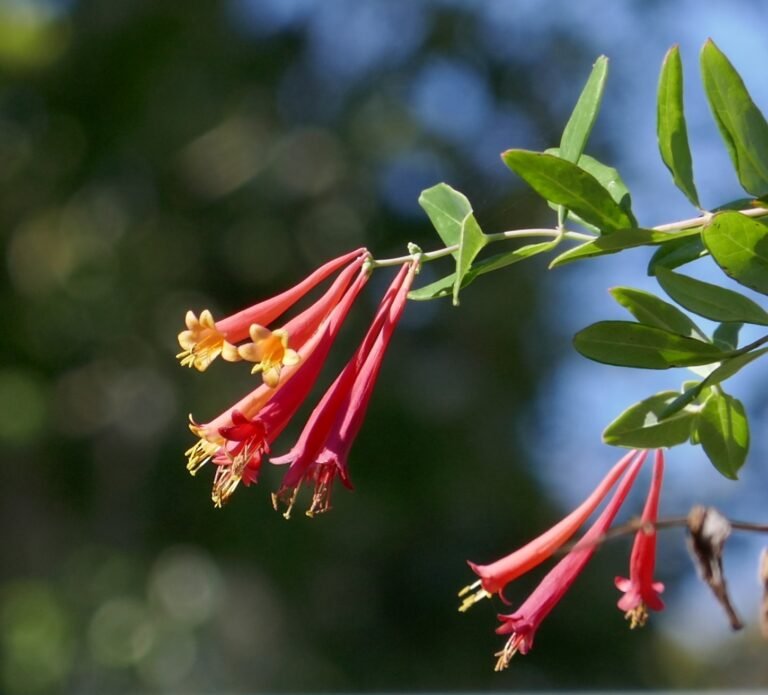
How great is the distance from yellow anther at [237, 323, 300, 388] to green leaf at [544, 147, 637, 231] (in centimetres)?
16

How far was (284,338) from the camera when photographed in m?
0.67

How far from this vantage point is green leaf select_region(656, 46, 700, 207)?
637 millimetres

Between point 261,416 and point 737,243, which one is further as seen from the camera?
point 261,416

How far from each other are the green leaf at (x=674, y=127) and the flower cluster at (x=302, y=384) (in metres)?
0.14

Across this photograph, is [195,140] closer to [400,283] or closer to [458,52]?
[458,52]

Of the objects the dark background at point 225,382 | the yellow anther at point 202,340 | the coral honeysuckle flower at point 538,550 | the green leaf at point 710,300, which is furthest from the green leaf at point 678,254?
the dark background at point 225,382

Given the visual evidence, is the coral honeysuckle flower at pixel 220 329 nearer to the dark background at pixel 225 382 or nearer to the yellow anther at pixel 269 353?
the yellow anther at pixel 269 353

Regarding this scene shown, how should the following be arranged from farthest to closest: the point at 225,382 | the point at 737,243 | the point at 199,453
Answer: the point at 225,382, the point at 199,453, the point at 737,243

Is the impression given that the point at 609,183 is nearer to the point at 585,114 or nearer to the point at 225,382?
the point at 585,114

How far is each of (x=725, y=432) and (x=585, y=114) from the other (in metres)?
0.18

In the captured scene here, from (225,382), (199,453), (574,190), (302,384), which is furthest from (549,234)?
(225,382)

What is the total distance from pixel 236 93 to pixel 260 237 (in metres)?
0.69

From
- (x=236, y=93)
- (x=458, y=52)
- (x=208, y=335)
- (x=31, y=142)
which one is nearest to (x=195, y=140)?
(x=236, y=93)

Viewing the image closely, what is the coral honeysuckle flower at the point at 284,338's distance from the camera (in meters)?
0.65
